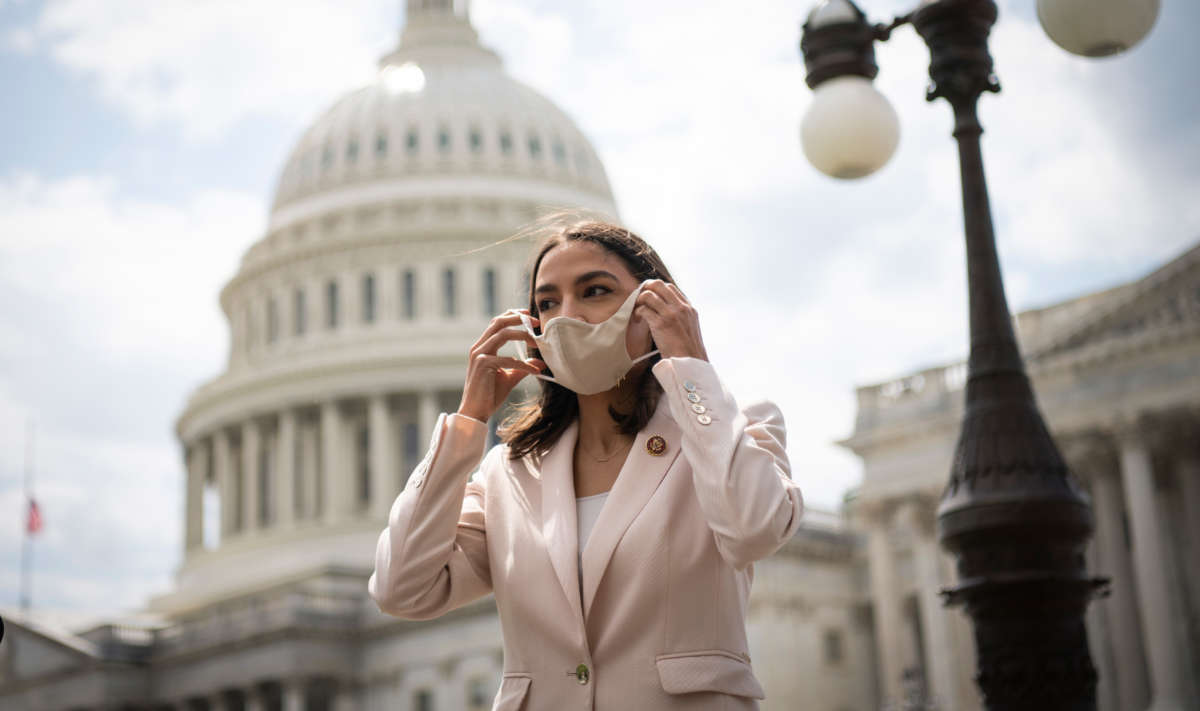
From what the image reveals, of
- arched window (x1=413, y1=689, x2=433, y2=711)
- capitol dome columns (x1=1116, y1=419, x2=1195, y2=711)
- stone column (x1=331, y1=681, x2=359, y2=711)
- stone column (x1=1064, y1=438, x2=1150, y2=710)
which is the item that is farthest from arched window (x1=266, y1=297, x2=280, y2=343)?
capitol dome columns (x1=1116, y1=419, x2=1195, y2=711)

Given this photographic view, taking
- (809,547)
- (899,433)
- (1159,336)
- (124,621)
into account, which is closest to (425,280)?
(124,621)

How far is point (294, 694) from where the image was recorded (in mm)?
60969

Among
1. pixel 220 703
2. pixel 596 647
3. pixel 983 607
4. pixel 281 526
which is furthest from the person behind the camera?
pixel 281 526

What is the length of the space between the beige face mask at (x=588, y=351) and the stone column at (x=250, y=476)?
73.0 meters

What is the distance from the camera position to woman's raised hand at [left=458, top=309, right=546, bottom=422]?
5066 mm

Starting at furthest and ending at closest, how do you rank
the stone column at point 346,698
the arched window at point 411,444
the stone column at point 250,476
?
the stone column at point 250,476 → the arched window at point 411,444 → the stone column at point 346,698

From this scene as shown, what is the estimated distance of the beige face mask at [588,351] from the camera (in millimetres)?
4773

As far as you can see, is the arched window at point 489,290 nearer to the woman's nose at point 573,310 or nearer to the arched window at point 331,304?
the arched window at point 331,304

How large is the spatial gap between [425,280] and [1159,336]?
149ft

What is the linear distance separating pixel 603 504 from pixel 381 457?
6844cm

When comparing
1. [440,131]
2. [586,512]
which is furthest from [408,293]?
[586,512]

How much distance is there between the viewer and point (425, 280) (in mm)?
77375

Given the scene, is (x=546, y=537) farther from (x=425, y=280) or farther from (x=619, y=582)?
(x=425, y=280)

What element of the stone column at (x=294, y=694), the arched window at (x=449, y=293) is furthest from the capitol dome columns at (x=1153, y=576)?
the arched window at (x=449, y=293)
